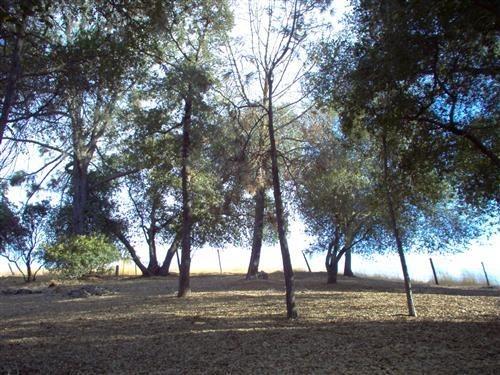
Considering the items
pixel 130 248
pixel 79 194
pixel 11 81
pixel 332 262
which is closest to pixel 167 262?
pixel 130 248

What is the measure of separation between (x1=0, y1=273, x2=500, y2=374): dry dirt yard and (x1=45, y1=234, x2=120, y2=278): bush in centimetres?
585

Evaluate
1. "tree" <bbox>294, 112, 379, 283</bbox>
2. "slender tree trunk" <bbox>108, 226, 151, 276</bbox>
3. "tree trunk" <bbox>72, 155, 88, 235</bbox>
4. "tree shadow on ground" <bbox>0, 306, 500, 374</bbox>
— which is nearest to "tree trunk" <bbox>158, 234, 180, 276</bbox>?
"slender tree trunk" <bbox>108, 226, 151, 276</bbox>

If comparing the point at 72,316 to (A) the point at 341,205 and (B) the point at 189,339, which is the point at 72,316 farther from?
(A) the point at 341,205

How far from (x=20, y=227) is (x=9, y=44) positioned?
17980 millimetres

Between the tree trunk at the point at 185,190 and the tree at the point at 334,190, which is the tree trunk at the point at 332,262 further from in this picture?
the tree trunk at the point at 185,190

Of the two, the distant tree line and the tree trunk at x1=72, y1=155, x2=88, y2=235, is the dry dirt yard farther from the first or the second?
the tree trunk at x1=72, y1=155, x2=88, y2=235

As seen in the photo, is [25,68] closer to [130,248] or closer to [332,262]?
[332,262]

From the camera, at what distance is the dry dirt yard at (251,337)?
5441 millimetres

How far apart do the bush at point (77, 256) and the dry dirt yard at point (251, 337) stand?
19.2 ft

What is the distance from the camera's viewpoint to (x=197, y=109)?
1157cm

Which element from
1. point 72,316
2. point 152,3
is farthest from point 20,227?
point 152,3

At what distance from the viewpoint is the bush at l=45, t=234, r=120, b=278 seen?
17.3 m

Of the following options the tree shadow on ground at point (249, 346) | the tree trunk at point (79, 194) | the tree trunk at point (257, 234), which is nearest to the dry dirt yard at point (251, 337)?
the tree shadow on ground at point (249, 346)

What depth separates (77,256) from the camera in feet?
56.7
